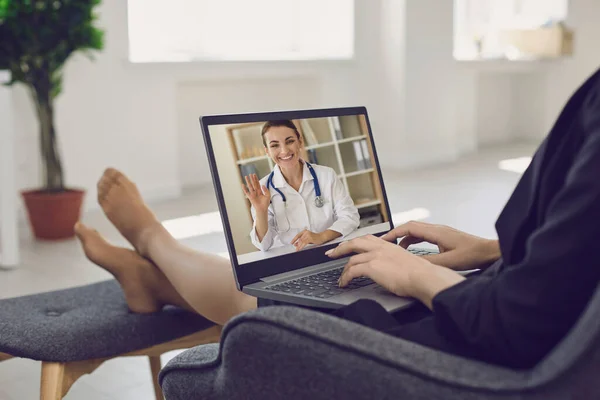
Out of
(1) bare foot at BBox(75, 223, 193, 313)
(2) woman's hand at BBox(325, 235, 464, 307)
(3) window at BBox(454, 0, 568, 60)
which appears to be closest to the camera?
(2) woman's hand at BBox(325, 235, 464, 307)

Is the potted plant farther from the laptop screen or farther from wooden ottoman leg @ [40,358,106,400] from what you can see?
the laptop screen

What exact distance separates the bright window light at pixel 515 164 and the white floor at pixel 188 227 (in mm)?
24

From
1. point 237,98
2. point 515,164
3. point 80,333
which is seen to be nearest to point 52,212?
point 237,98

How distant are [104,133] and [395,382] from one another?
4.06 m

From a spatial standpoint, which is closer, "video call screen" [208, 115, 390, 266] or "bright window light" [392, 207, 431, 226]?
"video call screen" [208, 115, 390, 266]

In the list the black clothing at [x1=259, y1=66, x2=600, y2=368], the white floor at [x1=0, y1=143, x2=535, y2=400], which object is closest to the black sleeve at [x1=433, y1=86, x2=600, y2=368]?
the black clothing at [x1=259, y1=66, x2=600, y2=368]

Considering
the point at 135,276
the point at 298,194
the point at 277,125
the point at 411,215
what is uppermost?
the point at 277,125

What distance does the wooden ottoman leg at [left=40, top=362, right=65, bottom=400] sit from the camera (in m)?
1.41

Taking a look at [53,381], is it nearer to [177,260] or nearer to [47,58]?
[177,260]

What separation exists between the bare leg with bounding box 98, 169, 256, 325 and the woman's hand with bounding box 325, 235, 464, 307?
16.2 inches

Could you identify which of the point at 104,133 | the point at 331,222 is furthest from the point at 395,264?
the point at 104,133

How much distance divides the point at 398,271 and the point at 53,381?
74 cm

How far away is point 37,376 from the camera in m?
2.14

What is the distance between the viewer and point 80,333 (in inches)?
56.5
